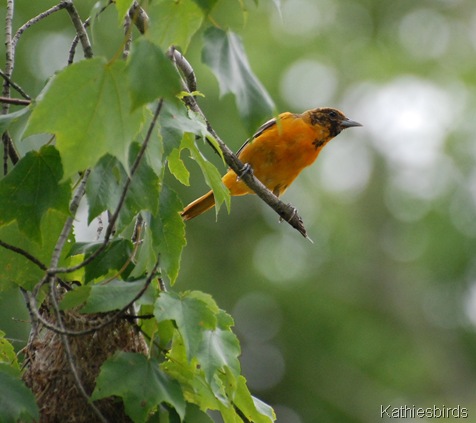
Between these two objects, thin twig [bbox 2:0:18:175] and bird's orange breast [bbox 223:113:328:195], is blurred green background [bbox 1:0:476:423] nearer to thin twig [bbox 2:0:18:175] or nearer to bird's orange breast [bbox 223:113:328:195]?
bird's orange breast [bbox 223:113:328:195]

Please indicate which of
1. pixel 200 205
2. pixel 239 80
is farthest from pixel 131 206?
pixel 200 205

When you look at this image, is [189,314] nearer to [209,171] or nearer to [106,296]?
[106,296]

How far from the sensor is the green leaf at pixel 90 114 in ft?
6.77

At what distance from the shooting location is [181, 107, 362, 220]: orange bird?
575cm

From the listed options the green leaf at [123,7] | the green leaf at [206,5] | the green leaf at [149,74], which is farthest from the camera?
the green leaf at [123,7]

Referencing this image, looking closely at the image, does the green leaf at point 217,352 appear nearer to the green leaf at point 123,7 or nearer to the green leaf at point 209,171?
the green leaf at point 209,171

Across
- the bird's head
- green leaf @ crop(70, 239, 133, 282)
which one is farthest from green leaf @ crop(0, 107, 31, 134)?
the bird's head

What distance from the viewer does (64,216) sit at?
2.69m

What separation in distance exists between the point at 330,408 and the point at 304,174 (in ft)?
12.3

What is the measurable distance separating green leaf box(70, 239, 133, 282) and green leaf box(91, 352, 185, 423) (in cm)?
29

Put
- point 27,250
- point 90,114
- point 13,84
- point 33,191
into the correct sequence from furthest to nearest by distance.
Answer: point 13,84, point 27,250, point 33,191, point 90,114

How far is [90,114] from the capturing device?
2.10 m

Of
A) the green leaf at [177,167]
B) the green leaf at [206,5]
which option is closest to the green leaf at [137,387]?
the green leaf at [177,167]

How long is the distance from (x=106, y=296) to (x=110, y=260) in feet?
0.72
